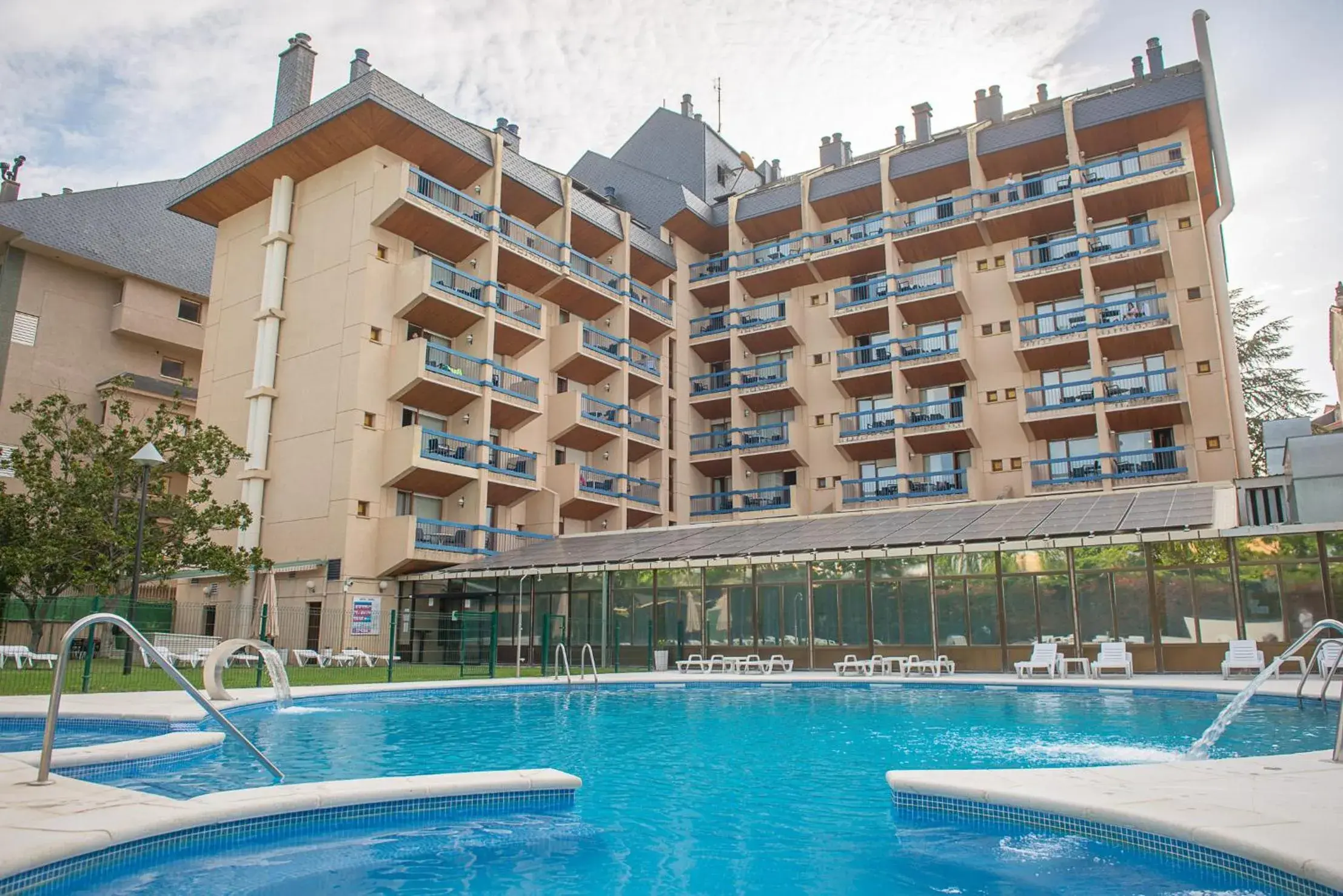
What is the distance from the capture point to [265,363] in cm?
2914

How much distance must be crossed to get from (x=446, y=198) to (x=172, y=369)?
46.8 feet

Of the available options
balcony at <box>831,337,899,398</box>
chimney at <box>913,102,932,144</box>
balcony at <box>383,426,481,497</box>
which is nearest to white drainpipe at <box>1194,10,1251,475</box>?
chimney at <box>913,102,932,144</box>

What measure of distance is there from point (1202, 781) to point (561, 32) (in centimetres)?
1584

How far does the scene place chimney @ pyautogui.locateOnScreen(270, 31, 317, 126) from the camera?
102ft

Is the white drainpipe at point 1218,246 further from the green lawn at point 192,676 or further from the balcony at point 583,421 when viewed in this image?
the balcony at point 583,421

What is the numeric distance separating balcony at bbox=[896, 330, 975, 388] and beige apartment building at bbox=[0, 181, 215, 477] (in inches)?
1036

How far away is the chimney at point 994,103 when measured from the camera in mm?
34375

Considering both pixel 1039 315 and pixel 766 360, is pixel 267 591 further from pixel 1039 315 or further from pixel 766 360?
pixel 1039 315

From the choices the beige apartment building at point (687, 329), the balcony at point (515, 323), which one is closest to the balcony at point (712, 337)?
the beige apartment building at point (687, 329)

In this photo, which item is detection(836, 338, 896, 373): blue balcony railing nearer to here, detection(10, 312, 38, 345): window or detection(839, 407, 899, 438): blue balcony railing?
detection(839, 407, 899, 438): blue balcony railing

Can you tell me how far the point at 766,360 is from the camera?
37.6 meters

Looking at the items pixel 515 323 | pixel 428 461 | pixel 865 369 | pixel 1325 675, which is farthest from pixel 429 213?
pixel 1325 675

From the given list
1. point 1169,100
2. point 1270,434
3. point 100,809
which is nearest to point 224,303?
point 100,809

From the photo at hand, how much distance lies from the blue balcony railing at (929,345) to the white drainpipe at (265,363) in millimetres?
21464
